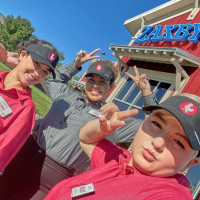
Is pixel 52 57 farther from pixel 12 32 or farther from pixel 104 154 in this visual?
pixel 12 32

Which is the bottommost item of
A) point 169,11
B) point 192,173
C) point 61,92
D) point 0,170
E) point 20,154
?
point 0,170

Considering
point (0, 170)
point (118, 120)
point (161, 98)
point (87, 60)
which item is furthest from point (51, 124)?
point (161, 98)

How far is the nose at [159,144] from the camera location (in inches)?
39.2

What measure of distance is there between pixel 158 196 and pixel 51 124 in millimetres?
1418

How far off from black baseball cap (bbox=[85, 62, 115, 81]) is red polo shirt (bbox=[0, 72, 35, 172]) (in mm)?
753

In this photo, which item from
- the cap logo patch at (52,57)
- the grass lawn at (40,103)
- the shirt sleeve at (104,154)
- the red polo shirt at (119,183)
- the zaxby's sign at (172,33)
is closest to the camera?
the red polo shirt at (119,183)

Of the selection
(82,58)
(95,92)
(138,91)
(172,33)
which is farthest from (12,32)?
(95,92)

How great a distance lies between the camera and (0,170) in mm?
1583

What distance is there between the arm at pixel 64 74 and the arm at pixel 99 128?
39.6 inches

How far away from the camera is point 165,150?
3.33 ft

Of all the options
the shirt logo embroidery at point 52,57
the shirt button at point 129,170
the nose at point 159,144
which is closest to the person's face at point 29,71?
the shirt logo embroidery at point 52,57

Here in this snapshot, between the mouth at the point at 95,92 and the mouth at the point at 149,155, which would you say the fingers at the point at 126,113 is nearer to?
the mouth at the point at 149,155

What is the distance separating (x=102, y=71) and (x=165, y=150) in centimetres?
129

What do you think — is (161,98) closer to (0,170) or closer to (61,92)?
(61,92)
